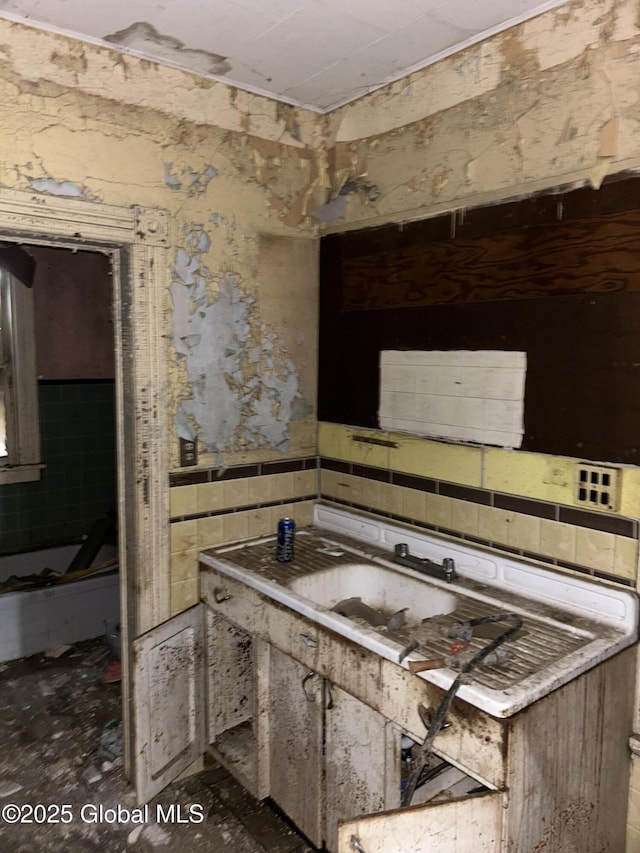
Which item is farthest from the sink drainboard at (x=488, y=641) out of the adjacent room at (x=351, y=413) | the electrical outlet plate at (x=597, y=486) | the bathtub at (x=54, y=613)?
the bathtub at (x=54, y=613)

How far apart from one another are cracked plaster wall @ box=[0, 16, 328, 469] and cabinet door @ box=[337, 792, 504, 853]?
1.40m

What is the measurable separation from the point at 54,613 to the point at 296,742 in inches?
78.3

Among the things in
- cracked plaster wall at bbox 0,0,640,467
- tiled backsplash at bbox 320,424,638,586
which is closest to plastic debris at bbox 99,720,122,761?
cracked plaster wall at bbox 0,0,640,467

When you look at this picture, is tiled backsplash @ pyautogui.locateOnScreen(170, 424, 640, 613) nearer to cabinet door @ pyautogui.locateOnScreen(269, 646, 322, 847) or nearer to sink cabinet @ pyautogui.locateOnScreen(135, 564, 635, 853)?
sink cabinet @ pyautogui.locateOnScreen(135, 564, 635, 853)

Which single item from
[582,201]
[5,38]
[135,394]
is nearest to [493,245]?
[582,201]

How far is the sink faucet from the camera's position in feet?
6.75

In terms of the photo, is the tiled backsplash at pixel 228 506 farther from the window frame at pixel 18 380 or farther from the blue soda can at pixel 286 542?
the window frame at pixel 18 380

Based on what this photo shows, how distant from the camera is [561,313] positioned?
181 centimetres

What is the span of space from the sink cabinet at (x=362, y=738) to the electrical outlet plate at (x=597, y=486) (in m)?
0.40

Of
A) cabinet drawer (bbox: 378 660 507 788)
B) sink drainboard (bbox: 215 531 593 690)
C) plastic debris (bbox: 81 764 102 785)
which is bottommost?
plastic debris (bbox: 81 764 102 785)

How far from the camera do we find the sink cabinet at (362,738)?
4.44 ft

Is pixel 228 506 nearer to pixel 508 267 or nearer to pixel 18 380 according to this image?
pixel 508 267

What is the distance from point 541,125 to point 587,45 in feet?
0.72

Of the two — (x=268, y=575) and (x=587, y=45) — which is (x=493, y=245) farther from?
(x=268, y=575)
